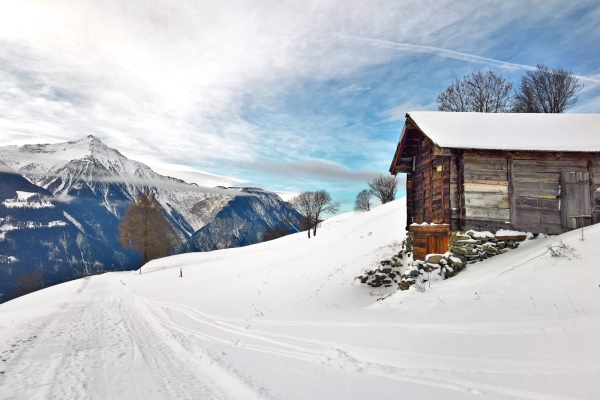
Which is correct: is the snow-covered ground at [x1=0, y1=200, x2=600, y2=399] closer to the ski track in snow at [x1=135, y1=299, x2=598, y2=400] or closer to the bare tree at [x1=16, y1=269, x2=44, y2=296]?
the ski track in snow at [x1=135, y1=299, x2=598, y2=400]

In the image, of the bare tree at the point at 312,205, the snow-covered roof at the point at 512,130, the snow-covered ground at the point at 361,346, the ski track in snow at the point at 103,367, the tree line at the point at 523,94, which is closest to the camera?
the snow-covered ground at the point at 361,346

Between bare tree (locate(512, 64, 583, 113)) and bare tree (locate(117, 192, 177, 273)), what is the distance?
143 ft

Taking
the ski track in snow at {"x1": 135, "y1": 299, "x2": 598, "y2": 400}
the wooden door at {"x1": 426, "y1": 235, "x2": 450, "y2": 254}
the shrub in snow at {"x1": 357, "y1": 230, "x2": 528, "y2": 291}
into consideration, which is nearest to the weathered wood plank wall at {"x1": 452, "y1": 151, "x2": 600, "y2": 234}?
the shrub in snow at {"x1": 357, "y1": 230, "x2": 528, "y2": 291}

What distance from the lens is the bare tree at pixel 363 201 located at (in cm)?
6231

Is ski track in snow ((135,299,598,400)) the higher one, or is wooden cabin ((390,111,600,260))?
wooden cabin ((390,111,600,260))

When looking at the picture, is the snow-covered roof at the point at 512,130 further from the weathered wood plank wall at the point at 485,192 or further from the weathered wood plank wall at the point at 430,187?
the weathered wood plank wall at the point at 430,187

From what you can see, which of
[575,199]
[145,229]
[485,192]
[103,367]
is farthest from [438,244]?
[145,229]

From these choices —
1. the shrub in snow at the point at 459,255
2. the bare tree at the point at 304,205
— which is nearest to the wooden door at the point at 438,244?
the shrub in snow at the point at 459,255

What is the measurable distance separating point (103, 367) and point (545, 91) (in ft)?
130

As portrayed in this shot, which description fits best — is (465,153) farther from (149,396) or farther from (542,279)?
(149,396)

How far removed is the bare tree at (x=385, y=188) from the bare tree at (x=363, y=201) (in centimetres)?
412

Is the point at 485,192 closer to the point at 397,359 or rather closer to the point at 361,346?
the point at 361,346

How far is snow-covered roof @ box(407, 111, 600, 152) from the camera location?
12.1 meters

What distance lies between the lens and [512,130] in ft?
43.4
